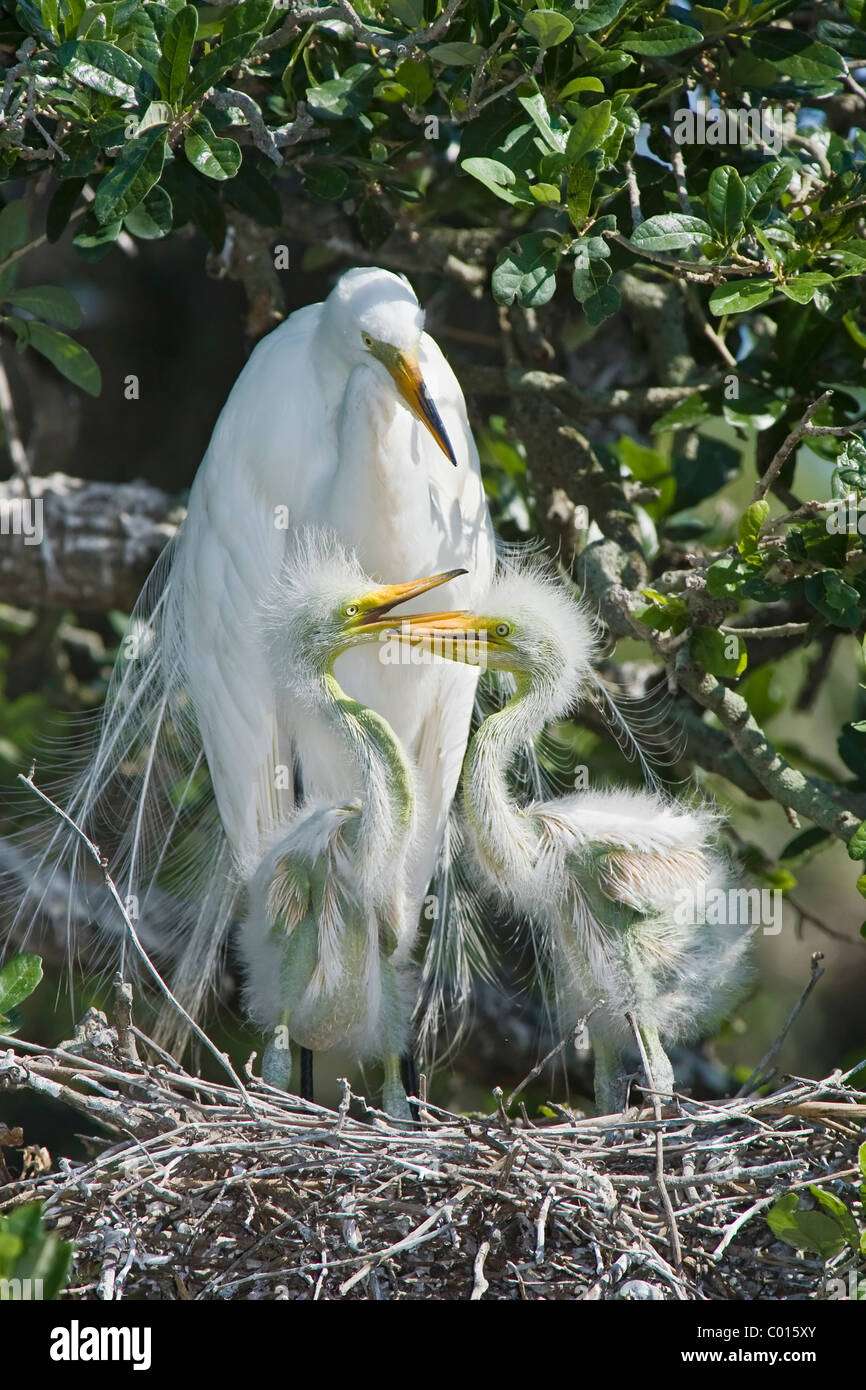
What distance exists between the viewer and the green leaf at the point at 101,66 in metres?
1.66

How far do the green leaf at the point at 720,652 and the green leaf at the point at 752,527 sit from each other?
0.16 metres

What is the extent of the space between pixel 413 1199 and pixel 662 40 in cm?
157

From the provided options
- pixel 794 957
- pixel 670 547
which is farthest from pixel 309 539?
pixel 794 957

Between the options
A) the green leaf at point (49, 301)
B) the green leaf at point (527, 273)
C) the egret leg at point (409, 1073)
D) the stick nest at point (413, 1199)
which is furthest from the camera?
the egret leg at point (409, 1073)

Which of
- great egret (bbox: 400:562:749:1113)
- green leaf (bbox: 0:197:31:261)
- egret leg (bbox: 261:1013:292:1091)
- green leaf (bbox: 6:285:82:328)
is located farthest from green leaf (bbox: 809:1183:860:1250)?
green leaf (bbox: 0:197:31:261)

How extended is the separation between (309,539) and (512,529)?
2.80 feet

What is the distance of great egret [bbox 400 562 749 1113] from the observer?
197 centimetres

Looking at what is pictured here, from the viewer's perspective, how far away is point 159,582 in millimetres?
2627

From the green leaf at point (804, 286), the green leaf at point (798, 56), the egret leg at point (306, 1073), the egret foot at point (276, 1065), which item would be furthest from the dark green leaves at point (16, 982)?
the green leaf at point (798, 56)

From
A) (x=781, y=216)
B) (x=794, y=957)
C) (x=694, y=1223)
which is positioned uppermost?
(x=781, y=216)

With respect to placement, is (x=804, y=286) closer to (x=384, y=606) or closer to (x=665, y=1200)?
(x=384, y=606)

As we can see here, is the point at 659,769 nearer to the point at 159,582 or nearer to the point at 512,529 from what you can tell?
the point at 512,529

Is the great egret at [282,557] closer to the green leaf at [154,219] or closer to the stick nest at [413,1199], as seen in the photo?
the green leaf at [154,219]

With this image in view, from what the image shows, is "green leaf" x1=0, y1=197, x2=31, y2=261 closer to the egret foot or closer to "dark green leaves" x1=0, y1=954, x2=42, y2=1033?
"dark green leaves" x1=0, y1=954, x2=42, y2=1033
